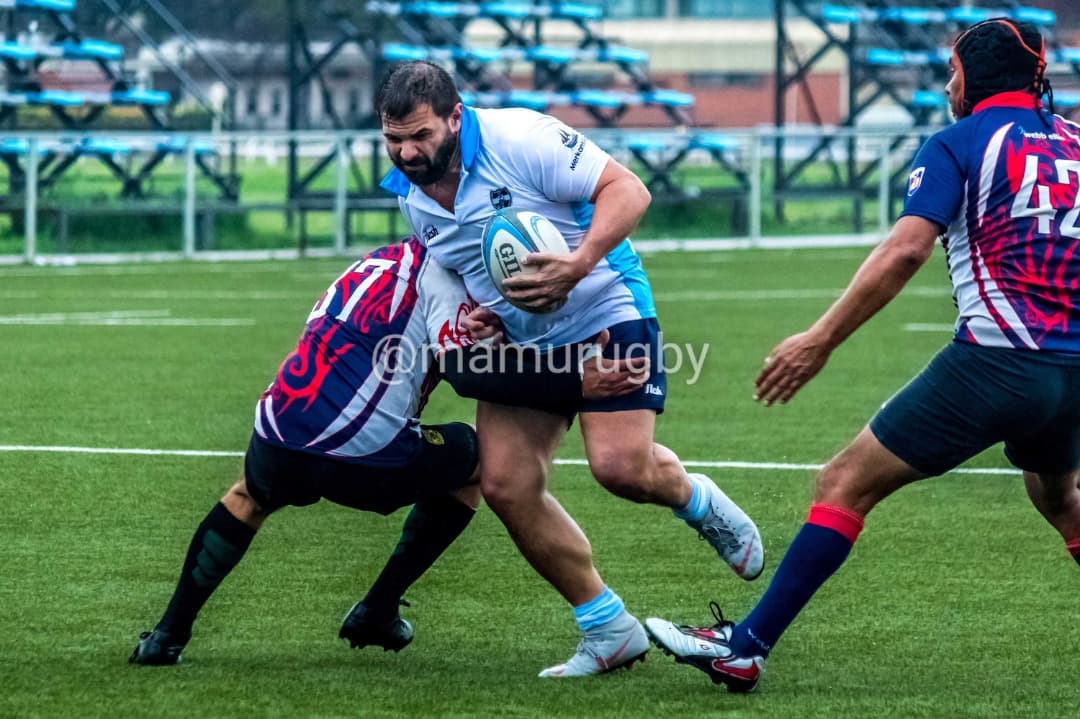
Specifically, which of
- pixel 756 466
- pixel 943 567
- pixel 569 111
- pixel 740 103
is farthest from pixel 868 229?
pixel 740 103

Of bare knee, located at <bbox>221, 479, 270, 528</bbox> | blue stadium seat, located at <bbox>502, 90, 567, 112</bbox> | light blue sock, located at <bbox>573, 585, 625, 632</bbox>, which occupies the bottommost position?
light blue sock, located at <bbox>573, 585, 625, 632</bbox>

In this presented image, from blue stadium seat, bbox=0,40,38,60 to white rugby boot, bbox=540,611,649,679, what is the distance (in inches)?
825

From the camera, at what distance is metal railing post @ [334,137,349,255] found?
2356cm

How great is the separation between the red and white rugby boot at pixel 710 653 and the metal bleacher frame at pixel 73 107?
17.2 metres

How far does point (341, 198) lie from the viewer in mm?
23547

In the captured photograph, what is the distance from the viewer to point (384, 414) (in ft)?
17.3

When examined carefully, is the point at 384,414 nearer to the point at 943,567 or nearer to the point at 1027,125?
the point at 1027,125

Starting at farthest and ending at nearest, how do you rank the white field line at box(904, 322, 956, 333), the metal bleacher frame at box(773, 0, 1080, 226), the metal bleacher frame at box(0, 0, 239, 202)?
the metal bleacher frame at box(773, 0, 1080, 226), the metal bleacher frame at box(0, 0, 239, 202), the white field line at box(904, 322, 956, 333)

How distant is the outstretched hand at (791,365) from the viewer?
477 cm

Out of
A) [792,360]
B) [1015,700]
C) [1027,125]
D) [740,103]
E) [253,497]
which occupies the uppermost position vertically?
[740,103]

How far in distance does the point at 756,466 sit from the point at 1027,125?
4.04 m

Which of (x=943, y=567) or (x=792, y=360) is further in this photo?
(x=943, y=567)

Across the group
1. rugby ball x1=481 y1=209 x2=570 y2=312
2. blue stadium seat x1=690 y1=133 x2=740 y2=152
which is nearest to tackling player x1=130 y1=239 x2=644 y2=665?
rugby ball x1=481 y1=209 x2=570 y2=312

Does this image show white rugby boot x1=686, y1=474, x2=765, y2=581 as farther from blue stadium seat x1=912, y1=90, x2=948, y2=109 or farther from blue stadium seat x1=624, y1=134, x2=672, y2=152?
blue stadium seat x1=912, y1=90, x2=948, y2=109
